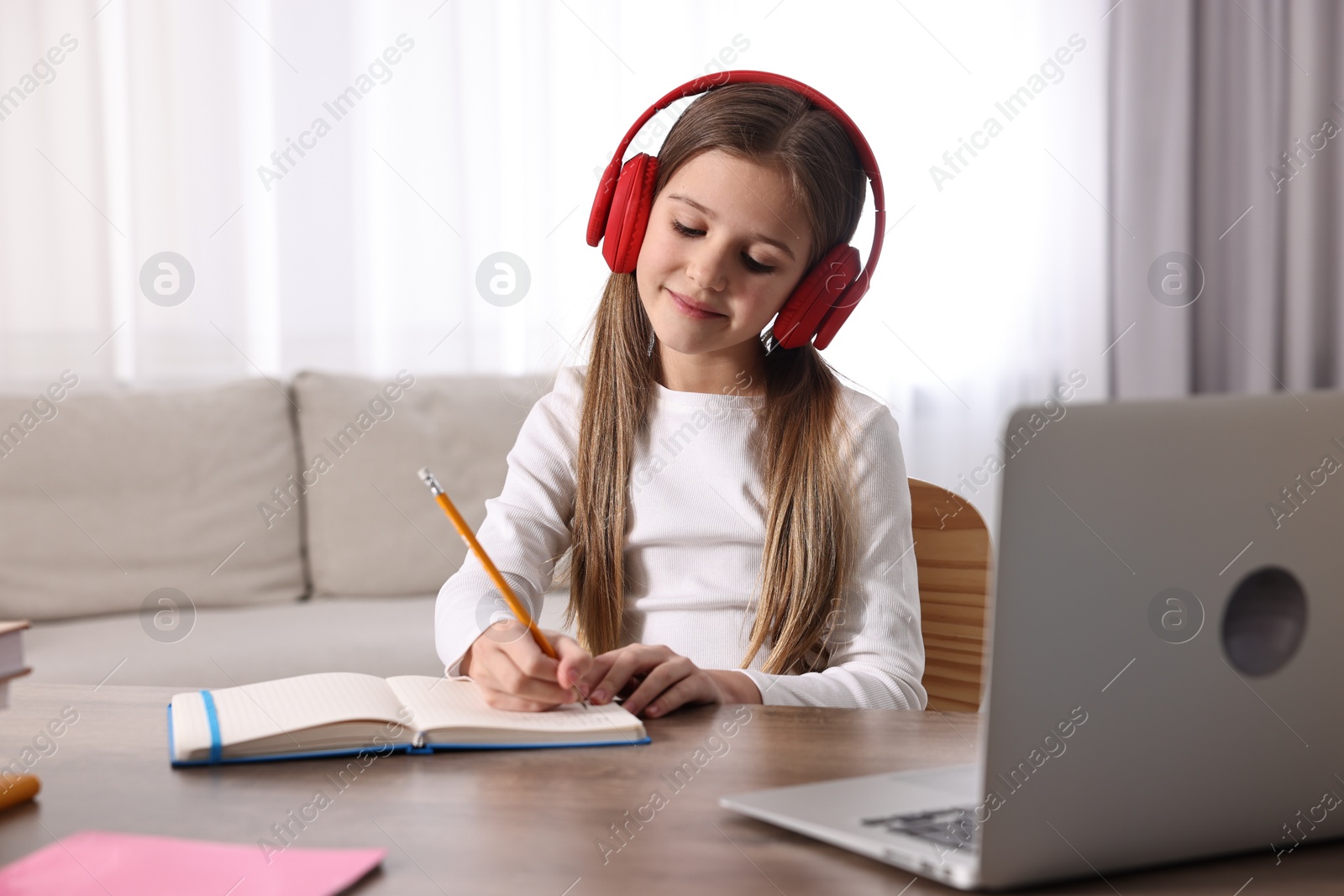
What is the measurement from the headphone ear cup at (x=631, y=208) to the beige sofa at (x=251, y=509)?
106 centimetres

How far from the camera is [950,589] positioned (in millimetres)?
1288

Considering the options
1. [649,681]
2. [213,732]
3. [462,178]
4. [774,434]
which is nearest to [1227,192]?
[462,178]

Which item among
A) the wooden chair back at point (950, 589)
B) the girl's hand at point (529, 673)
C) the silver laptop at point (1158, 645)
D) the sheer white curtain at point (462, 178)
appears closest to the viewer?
the silver laptop at point (1158, 645)

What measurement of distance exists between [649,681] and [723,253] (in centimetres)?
47

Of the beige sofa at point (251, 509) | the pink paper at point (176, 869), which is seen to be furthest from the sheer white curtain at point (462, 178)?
the pink paper at point (176, 869)

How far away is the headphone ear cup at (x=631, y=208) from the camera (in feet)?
4.00

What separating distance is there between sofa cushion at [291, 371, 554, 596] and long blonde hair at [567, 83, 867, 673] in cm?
116

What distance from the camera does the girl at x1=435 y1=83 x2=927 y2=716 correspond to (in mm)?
1158

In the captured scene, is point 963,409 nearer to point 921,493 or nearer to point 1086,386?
point 1086,386

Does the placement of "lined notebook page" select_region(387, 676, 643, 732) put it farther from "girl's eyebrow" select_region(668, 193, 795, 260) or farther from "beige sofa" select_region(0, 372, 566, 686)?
"beige sofa" select_region(0, 372, 566, 686)

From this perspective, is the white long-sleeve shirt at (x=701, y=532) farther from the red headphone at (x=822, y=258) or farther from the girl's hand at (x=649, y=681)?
the girl's hand at (x=649, y=681)

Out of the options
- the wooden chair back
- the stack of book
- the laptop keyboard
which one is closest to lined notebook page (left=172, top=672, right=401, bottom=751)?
the stack of book

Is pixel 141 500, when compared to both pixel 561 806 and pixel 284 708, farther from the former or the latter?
pixel 561 806

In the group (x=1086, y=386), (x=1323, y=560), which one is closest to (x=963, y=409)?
(x=1086, y=386)
